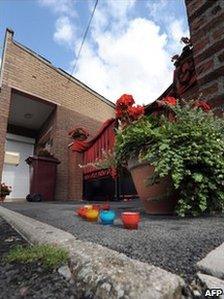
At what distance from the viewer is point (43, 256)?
2.75 feet

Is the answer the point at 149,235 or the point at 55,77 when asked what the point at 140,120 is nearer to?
the point at 149,235

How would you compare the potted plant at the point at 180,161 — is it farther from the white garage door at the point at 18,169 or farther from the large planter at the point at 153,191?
the white garage door at the point at 18,169

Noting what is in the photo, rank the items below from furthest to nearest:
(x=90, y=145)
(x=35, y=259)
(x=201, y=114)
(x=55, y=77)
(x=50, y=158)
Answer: (x=55, y=77) < (x=50, y=158) < (x=90, y=145) < (x=201, y=114) < (x=35, y=259)

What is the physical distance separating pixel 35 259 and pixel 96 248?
0.19 meters

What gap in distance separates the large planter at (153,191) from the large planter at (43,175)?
4408 millimetres

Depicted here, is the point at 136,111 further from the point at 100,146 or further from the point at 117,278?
the point at 100,146

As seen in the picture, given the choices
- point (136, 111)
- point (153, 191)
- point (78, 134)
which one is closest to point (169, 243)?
point (153, 191)

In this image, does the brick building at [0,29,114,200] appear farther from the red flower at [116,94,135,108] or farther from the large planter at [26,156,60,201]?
the red flower at [116,94,135,108]

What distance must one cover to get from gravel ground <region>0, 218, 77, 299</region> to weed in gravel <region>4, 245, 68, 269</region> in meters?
0.02

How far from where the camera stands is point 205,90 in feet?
7.39

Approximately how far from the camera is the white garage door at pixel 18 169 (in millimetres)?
8219

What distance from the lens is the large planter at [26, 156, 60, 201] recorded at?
233 inches

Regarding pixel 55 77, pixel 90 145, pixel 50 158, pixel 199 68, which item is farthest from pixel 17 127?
pixel 199 68

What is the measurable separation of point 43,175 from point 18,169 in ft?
9.21
